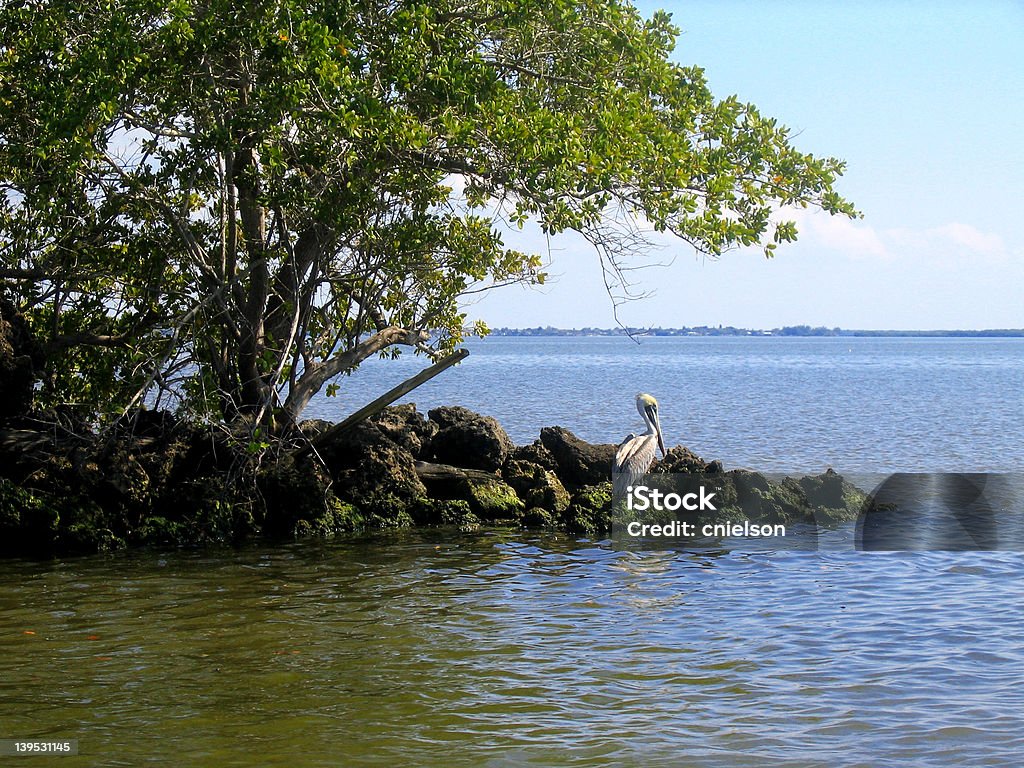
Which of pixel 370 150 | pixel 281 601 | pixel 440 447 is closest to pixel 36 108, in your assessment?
pixel 370 150

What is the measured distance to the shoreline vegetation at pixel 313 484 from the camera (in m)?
15.0

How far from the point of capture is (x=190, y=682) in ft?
30.7

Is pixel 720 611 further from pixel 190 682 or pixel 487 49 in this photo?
pixel 487 49

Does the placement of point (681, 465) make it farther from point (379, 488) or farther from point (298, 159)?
point (298, 159)

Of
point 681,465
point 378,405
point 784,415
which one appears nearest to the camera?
point 378,405

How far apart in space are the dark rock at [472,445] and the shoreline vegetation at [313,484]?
0.07 feet

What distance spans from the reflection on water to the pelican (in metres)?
1.54

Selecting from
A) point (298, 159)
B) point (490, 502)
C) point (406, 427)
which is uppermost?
point (298, 159)

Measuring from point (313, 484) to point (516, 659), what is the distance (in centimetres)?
675

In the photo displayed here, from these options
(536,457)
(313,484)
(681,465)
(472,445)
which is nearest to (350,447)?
(313,484)

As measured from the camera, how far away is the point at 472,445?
18.2 meters

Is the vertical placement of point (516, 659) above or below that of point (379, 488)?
below

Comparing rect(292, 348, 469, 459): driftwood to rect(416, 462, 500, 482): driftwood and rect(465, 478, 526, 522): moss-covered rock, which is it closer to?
rect(416, 462, 500, 482): driftwood

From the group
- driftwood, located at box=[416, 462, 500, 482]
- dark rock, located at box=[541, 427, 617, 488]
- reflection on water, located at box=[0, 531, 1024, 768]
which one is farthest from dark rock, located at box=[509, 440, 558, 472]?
reflection on water, located at box=[0, 531, 1024, 768]
